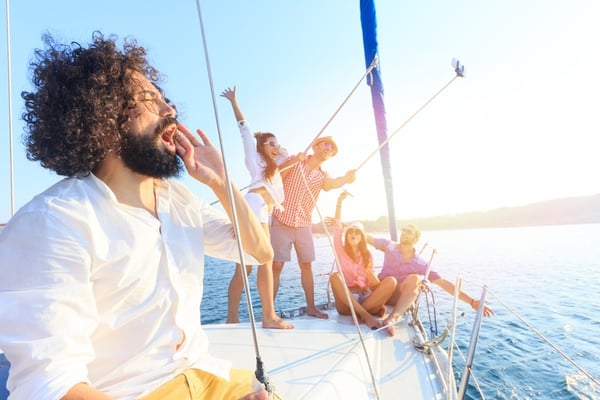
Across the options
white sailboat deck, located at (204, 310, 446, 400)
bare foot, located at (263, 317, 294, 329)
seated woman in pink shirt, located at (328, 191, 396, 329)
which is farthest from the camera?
seated woman in pink shirt, located at (328, 191, 396, 329)

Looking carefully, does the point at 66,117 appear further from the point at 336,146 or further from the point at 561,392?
the point at 561,392

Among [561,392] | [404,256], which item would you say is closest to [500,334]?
[561,392]

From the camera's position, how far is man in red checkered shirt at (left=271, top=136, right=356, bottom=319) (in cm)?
309

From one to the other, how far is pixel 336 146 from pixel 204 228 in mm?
2306

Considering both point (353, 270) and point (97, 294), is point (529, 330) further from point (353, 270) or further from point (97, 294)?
point (97, 294)

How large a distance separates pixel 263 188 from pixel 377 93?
2036 millimetres

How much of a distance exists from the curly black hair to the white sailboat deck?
42.3 inches

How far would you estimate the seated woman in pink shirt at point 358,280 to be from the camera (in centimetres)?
283

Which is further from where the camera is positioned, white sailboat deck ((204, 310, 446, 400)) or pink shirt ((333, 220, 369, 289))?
pink shirt ((333, 220, 369, 289))

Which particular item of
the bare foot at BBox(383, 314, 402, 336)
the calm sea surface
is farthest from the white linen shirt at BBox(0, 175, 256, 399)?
the bare foot at BBox(383, 314, 402, 336)

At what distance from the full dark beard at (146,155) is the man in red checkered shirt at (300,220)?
6.92 feet

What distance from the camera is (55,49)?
3.14 feet

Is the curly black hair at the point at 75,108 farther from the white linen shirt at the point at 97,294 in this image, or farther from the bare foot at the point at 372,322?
the bare foot at the point at 372,322

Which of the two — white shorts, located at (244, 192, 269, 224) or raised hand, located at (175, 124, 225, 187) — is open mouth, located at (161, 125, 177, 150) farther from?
white shorts, located at (244, 192, 269, 224)
